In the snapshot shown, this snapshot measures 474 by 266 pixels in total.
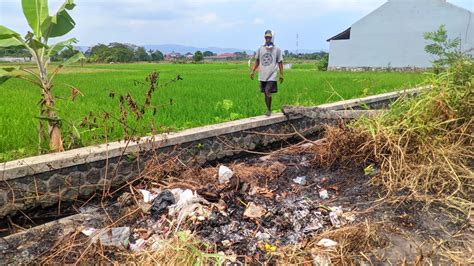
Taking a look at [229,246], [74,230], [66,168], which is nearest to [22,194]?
[66,168]

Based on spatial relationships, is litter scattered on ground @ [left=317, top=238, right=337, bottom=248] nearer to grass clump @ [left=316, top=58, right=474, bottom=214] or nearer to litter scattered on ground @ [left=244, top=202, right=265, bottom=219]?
litter scattered on ground @ [left=244, top=202, right=265, bottom=219]

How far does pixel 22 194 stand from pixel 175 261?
5.68ft

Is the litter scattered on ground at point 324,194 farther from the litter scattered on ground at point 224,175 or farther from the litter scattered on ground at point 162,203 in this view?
the litter scattered on ground at point 162,203

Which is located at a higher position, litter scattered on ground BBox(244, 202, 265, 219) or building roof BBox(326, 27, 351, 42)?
building roof BBox(326, 27, 351, 42)

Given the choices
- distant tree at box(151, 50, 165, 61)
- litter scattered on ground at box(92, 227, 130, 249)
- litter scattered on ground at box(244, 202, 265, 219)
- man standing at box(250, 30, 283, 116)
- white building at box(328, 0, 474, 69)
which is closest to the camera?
litter scattered on ground at box(92, 227, 130, 249)

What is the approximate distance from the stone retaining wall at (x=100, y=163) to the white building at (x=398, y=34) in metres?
19.8

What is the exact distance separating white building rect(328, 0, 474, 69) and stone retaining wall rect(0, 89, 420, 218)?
64.8 ft

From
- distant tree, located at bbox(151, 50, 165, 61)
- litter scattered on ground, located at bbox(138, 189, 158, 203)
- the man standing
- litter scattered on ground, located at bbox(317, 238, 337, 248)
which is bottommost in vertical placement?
litter scattered on ground, located at bbox(317, 238, 337, 248)

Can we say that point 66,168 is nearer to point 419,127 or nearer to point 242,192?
point 242,192

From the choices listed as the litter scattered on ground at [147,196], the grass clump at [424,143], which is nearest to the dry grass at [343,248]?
the grass clump at [424,143]

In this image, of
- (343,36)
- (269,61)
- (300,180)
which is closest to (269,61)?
(269,61)

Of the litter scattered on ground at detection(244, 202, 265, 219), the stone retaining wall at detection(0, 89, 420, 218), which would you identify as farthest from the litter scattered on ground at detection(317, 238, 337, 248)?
the stone retaining wall at detection(0, 89, 420, 218)

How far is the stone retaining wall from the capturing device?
3.13 meters

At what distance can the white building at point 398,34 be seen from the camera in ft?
68.2
